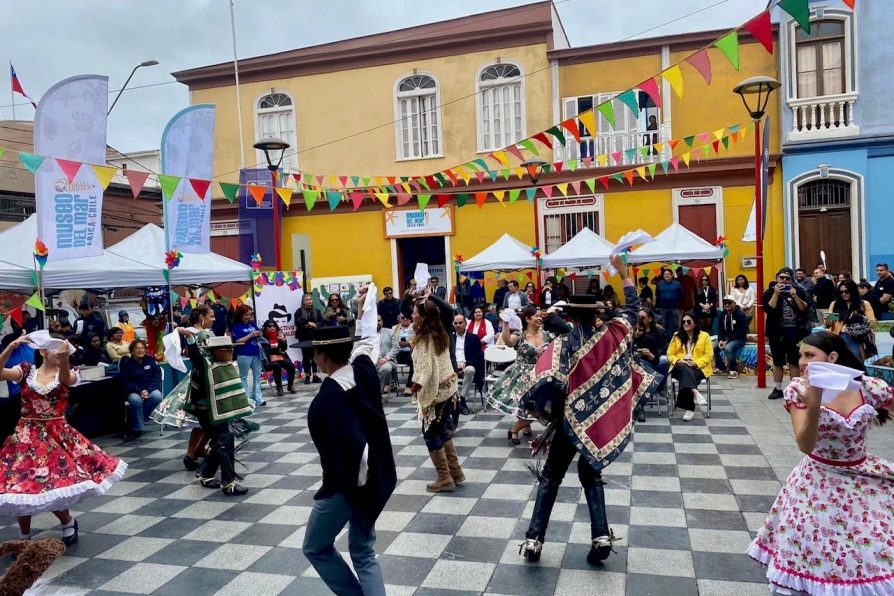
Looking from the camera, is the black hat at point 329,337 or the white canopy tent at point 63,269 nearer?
the black hat at point 329,337

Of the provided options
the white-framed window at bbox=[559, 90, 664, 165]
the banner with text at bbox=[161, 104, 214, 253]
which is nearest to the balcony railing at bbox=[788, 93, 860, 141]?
the white-framed window at bbox=[559, 90, 664, 165]

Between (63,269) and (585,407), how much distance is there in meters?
7.84

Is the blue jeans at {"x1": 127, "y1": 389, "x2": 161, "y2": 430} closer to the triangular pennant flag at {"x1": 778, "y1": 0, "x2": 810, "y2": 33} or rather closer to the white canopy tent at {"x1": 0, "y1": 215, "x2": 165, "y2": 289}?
the white canopy tent at {"x1": 0, "y1": 215, "x2": 165, "y2": 289}

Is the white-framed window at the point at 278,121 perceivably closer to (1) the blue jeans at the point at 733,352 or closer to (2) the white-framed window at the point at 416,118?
(2) the white-framed window at the point at 416,118

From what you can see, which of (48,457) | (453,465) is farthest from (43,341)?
(453,465)

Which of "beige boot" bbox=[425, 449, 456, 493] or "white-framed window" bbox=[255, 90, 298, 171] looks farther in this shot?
"white-framed window" bbox=[255, 90, 298, 171]

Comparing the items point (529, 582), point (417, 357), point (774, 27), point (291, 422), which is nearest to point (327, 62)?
point (774, 27)

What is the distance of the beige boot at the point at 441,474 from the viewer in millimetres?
5758

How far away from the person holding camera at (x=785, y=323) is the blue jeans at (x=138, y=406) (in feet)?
27.7

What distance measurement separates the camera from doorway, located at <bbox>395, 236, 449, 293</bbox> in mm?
19094

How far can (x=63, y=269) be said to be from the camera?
353 inches

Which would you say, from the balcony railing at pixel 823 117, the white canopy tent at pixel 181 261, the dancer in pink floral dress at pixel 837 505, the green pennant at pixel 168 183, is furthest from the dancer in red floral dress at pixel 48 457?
the balcony railing at pixel 823 117

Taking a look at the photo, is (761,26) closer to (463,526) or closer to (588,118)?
(588,118)

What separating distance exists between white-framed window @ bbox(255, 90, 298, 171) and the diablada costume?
54.8ft
